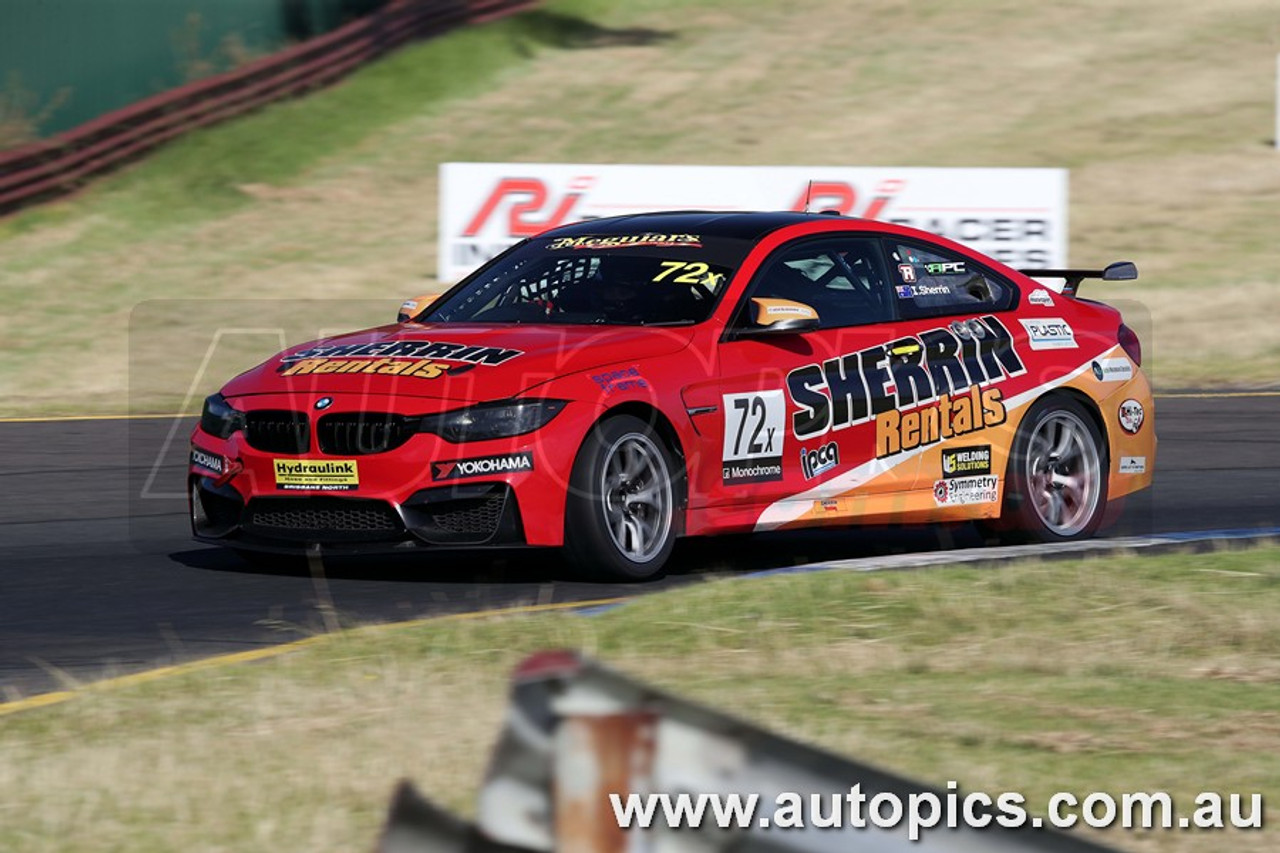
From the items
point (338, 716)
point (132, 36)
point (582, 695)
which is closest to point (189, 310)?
point (132, 36)

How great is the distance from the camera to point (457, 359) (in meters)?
9.03

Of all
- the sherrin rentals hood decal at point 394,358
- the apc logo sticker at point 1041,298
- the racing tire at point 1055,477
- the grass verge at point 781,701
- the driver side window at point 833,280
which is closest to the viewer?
the grass verge at point 781,701

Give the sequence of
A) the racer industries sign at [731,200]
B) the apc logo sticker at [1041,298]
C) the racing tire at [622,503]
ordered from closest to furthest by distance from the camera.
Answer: the racing tire at [622,503]
the apc logo sticker at [1041,298]
the racer industries sign at [731,200]

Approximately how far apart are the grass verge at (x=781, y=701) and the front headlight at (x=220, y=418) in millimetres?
1880

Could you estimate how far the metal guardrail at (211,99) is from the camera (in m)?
26.5

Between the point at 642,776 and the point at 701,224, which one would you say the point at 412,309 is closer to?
the point at 701,224

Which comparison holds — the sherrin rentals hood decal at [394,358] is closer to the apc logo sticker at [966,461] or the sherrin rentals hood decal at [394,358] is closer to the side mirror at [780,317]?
the side mirror at [780,317]

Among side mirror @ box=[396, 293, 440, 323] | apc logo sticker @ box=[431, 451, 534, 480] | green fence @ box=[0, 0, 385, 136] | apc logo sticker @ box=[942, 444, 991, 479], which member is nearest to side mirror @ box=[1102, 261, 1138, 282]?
apc logo sticker @ box=[942, 444, 991, 479]

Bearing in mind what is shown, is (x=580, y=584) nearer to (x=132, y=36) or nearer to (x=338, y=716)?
(x=338, y=716)

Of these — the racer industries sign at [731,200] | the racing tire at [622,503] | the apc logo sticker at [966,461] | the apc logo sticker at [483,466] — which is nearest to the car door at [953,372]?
the apc logo sticker at [966,461]

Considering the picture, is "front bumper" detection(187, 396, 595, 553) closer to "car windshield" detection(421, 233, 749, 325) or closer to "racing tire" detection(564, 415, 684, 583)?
"racing tire" detection(564, 415, 684, 583)

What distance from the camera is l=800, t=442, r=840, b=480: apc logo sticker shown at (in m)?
9.54

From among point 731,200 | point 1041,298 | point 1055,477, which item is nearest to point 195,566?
point 1055,477

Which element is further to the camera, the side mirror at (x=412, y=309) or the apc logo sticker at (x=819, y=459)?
the side mirror at (x=412, y=309)
